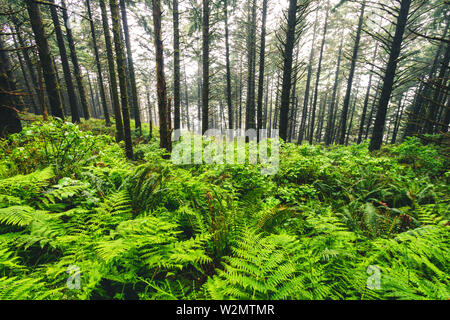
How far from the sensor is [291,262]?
1.59 meters

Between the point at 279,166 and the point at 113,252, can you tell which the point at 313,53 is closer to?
the point at 279,166

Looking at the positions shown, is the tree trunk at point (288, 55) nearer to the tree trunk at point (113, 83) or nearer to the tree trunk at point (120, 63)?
the tree trunk at point (120, 63)

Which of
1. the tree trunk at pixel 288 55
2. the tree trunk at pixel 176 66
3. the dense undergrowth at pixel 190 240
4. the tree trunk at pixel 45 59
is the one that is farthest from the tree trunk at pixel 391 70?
the tree trunk at pixel 45 59

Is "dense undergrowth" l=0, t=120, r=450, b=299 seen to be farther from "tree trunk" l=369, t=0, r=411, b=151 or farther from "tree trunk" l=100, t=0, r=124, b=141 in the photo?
"tree trunk" l=100, t=0, r=124, b=141

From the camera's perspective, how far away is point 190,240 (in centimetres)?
169

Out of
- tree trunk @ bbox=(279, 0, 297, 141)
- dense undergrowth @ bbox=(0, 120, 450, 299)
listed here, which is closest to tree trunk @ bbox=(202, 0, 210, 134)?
tree trunk @ bbox=(279, 0, 297, 141)

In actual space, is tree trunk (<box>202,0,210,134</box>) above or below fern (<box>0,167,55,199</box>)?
above

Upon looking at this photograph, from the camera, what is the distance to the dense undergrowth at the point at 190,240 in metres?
1.39

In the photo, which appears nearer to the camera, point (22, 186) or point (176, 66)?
point (22, 186)

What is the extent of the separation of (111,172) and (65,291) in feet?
6.89

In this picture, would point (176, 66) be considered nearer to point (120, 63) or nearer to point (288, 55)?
point (120, 63)

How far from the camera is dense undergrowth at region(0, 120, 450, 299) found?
4.55 feet

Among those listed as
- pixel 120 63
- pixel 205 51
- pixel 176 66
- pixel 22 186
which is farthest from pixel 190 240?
pixel 176 66
